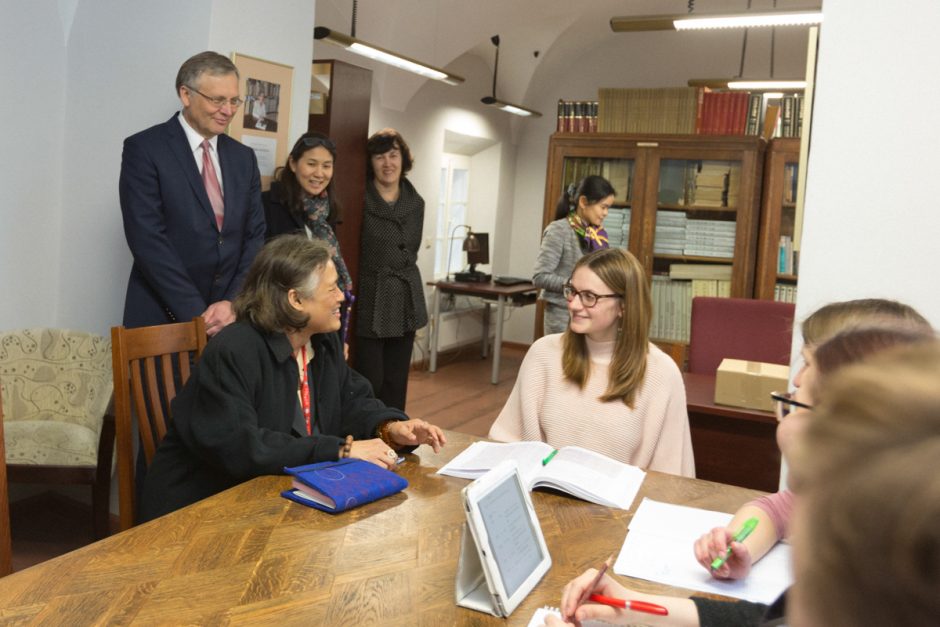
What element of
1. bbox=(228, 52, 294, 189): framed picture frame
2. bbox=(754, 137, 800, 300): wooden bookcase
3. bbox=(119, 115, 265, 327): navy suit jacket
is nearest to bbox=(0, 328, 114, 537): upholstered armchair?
bbox=(119, 115, 265, 327): navy suit jacket

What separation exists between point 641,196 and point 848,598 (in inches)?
259

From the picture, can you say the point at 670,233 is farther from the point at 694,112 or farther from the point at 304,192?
the point at 304,192

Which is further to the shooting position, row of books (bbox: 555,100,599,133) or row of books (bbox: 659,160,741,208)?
row of books (bbox: 555,100,599,133)

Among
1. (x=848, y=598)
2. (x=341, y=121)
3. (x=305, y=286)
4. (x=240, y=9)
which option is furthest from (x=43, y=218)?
(x=848, y=598)

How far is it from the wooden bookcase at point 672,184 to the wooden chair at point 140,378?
453 cm

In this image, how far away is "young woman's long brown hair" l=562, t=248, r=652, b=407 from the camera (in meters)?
2.68

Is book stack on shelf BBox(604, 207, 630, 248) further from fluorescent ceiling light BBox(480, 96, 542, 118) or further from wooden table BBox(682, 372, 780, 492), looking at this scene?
wooden table BBox(682, 372, 780, 492)

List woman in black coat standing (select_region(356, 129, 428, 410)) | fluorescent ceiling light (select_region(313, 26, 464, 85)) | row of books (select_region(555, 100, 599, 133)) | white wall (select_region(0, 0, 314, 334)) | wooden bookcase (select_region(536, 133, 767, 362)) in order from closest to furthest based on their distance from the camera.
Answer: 1. white wall (select_region(0, 0, 314, 334))
2. woman in black coat standing (select_region(356, 129, 428, 410))
3. fluorescent ceiling light (select_region(313, 26, 464, 85))
4. wooden bookcase (select_region(536, 133, 767, 362))
5. row of books (select_region(555, 100, 599, 133))

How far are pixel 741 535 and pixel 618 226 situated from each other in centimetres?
538

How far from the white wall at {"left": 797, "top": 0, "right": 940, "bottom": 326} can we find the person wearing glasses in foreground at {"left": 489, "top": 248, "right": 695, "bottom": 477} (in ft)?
1.51

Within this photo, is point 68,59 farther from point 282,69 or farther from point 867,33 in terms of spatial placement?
point 867,33

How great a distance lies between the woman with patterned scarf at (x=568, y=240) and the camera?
4930mm

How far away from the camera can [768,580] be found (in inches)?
65.9

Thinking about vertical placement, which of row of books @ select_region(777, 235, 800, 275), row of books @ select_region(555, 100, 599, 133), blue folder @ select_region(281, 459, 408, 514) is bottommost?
blue folder @ select_region(281, 459, 408, 514)
